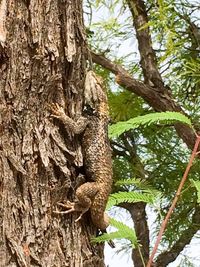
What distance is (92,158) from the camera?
3.94ft

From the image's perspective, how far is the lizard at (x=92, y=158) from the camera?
115cm

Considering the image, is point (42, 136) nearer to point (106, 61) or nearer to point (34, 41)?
point (34, 41)

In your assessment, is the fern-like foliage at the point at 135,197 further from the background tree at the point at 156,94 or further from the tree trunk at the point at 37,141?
the background tree at the point at 156,94

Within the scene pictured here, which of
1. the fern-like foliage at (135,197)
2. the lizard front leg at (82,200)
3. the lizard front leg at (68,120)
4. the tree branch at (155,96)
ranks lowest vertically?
the fern-like foliage at (135,197)

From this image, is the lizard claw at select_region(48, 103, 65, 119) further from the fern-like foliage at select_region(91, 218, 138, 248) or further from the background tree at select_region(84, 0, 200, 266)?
the background tree at select_region(84, 0, 200, 266)

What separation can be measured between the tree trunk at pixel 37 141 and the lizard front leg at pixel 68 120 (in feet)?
0.04

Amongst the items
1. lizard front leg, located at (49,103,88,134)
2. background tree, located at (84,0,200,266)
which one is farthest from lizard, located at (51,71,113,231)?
background tree, located at (84,0,200,266)

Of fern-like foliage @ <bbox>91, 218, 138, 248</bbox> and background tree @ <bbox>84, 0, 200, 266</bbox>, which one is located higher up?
background tree @ <bbox>84, 0, 200, 266</bbox>

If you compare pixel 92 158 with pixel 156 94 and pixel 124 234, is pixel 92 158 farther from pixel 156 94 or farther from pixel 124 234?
pixel 156 94

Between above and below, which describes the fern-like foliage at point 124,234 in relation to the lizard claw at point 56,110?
below

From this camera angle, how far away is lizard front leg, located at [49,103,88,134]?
1.13 meters

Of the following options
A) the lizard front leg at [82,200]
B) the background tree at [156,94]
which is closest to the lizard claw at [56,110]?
the lizard front leg at [82,200]

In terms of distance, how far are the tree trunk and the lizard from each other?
17mm

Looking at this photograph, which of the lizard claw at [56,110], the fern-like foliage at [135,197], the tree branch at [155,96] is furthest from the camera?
the tree branch at [155,96]
